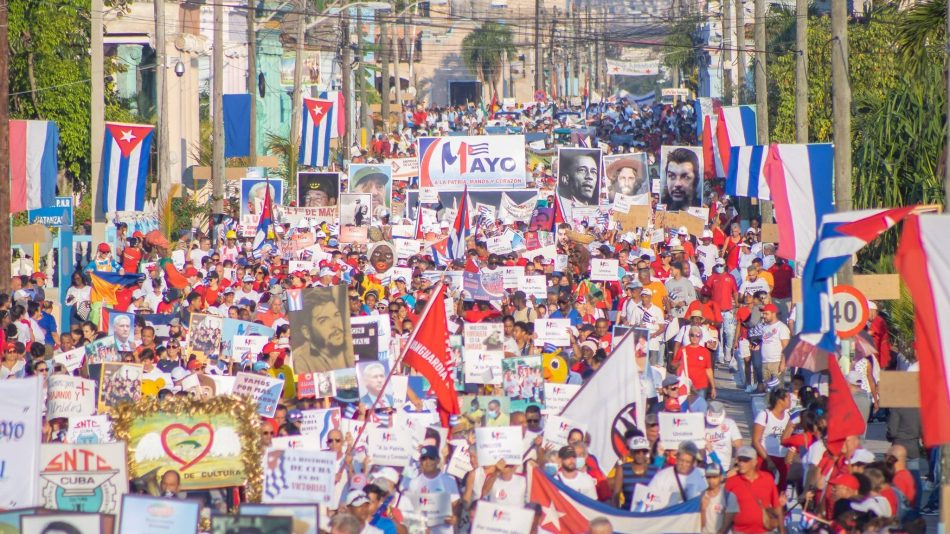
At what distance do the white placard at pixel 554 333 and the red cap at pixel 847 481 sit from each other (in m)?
6.31

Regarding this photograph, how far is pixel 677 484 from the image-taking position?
10250 millimetres

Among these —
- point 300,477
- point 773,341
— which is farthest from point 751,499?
point 773,341

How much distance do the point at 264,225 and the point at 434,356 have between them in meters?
14.8

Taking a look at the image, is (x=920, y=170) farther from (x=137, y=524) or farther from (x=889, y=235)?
(x=137, y=524)

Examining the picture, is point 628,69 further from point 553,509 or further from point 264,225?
point 553,509

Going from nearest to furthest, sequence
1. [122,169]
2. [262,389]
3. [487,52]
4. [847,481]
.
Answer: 1. [847,481]
2. [262,389]
3. [122,169]
4. [487,52]

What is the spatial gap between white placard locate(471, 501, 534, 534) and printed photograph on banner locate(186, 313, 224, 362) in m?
7.09

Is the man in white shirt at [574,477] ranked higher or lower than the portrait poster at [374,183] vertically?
lower

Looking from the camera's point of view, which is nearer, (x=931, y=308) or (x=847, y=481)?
(x=931, y=308)

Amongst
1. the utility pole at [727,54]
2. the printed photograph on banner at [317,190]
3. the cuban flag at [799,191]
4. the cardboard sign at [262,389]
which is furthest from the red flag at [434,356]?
the utility pole at [727,54]

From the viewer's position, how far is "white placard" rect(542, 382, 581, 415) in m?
12.9

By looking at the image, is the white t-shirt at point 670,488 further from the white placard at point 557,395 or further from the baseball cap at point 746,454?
the white placard at point 557,395

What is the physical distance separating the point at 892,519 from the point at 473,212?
18605mm

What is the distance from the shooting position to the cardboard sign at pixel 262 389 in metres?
12.9
